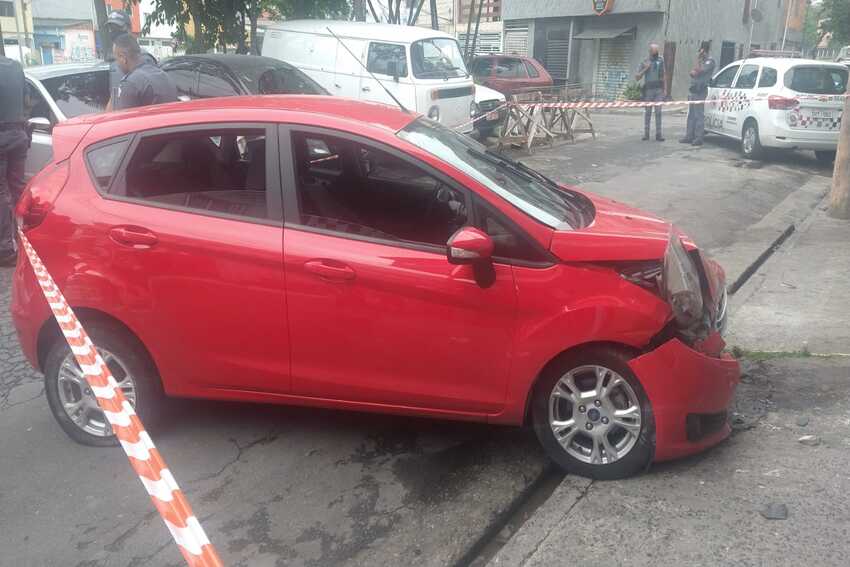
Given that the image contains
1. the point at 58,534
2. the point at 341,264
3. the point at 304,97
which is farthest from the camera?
the point at 304,97

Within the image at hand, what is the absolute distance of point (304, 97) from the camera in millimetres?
Answer: 4133

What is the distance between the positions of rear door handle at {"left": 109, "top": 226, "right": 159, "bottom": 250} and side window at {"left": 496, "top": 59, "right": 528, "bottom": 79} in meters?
15.7

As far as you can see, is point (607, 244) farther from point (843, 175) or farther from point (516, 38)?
point (516, 38)

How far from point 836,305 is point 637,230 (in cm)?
322

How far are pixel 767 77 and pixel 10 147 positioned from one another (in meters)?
11.8

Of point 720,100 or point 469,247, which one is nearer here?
point 469,247

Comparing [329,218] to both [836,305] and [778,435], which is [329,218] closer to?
[778,435]

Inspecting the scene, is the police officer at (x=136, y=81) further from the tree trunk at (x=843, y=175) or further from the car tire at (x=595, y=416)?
the tree trunk at (x=843, y=175)

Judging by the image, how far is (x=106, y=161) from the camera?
3.77m

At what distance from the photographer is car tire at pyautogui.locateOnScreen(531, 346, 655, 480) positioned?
3330mm

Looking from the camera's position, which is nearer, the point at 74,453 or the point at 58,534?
the point at 58,534

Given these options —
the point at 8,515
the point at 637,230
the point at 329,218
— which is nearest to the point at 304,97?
the point at 329,218

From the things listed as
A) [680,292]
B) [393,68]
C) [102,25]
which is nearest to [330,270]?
[680,292]

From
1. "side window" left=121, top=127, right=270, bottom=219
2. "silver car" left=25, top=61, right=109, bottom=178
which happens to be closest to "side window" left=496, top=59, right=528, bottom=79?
"silver car" left=25, top=61, right=109, bottom=178
